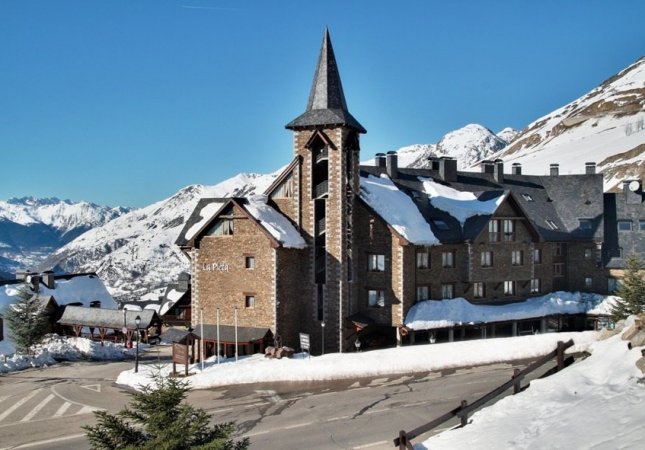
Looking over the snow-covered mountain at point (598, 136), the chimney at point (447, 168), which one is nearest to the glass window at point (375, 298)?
the chimney at point (447, 168)

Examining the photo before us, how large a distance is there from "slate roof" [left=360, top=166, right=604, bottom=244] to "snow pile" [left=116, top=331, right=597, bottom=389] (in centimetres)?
1233

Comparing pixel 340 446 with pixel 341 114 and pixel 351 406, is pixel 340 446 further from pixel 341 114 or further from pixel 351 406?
pixel 341 114

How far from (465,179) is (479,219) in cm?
769

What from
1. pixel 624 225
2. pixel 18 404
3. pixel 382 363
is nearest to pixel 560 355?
pixel 382 363

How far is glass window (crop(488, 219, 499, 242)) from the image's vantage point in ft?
134

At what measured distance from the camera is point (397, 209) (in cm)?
3838

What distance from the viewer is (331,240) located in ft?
119

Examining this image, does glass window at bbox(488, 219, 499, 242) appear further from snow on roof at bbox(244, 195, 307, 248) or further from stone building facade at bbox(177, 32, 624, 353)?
snow on roof at bbox(244, 195, 307, 248)

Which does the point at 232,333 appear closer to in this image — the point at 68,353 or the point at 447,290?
the point at 68,353

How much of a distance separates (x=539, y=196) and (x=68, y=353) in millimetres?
37607

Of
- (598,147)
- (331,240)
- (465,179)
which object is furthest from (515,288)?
(598,147)

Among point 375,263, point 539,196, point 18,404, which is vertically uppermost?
point 539,196

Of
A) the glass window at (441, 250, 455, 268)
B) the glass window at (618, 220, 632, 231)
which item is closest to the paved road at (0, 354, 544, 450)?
the glass window at (441, 250, 455, 268)

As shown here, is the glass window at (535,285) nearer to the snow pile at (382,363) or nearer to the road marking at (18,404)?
the snow pile at (382,363)
